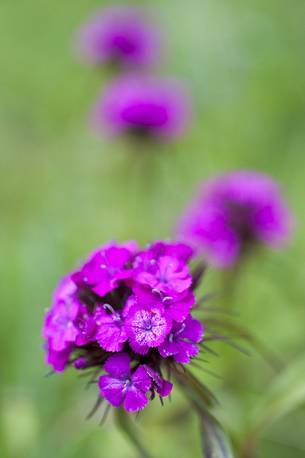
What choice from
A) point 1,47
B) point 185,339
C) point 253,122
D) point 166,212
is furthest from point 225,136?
point 185,339

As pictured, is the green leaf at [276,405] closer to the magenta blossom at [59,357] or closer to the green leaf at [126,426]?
the green leaf at [126,426]

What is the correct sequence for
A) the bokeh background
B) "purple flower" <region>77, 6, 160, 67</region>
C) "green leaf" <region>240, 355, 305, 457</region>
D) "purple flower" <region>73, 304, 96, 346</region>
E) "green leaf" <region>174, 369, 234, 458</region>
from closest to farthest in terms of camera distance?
"purple flower" <region>73, 304, 96, 346</region>, "green leaf" <region>174, 369, 234, 458</region>, "green leaf" <region>240, 355, 305, 457</region>, the bokeh background, "purple flower" <region>77, 6, 160, 67</region>

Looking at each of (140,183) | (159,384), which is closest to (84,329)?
(159,384)

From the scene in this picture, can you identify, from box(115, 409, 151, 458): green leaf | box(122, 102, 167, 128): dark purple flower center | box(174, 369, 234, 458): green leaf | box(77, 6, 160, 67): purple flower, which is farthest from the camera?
box(77, 6, 160, 67): purple flower

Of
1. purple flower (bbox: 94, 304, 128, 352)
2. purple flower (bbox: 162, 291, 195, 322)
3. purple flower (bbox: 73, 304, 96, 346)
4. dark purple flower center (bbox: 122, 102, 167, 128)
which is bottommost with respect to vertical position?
purple flower (bbox: 73, 304, 96, 346)

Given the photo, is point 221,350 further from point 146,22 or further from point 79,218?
point 146,22

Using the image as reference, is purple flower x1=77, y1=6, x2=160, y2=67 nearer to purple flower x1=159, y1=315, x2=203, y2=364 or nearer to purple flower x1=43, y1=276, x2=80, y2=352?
purple flower x1=43, y1=276, x2=80, y2=352

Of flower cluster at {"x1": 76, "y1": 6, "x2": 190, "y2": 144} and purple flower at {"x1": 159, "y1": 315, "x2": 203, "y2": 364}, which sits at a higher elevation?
flower cluster at {"x1": 76, "y1": 6, "x2": 190, "y2": 144}

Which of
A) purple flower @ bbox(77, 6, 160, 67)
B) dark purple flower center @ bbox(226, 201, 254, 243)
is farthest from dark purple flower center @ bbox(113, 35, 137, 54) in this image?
dark purple flower center @ bbox(226, 201, 254, 243)
